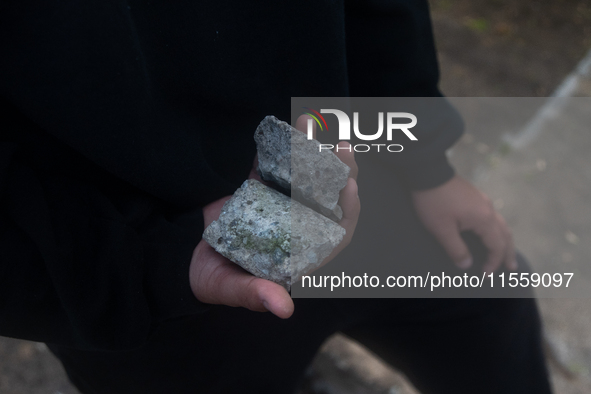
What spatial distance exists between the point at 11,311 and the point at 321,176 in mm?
840

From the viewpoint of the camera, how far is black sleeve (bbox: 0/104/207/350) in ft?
3.32

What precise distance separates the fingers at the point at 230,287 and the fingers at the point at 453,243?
32.7 inches

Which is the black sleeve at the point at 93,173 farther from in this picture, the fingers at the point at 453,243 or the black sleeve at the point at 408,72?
the fingers at the point at 453,243

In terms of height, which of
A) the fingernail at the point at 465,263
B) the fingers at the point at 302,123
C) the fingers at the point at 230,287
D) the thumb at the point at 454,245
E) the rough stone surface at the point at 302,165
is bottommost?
the fingernail at the point at 465,263

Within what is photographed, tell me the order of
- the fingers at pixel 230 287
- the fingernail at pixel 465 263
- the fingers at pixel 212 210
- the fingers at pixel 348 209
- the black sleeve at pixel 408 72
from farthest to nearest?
the fingernail at pixel 465 263, the black sleeve at pixel 408 72, the fingers at pixel 212 210, the fingers at pixel 348 209, the fingers at pixel 230 287

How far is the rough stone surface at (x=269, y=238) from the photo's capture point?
1.17 m

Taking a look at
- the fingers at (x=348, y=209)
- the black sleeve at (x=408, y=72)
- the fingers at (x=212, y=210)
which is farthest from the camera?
the black sleeve at (x=408, y=72)

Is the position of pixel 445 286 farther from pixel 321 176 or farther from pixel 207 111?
pixel 207 111

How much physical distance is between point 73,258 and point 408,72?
3.97 feet

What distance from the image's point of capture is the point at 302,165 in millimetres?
1284

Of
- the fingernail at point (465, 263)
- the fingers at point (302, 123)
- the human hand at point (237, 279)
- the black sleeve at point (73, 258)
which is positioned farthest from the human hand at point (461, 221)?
the black sleeve at point (73, 258)

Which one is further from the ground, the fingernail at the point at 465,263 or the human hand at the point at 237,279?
the human hand at the point at 237,279

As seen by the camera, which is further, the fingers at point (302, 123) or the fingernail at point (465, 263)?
the fingernail at point (465, 263)

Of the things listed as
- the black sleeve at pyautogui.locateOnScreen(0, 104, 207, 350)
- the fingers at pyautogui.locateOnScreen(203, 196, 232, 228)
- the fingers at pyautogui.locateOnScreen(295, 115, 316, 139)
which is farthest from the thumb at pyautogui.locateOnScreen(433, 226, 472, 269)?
the black sleeve at pyautogui.locateOnScreen(0, 104, 207, 350)
